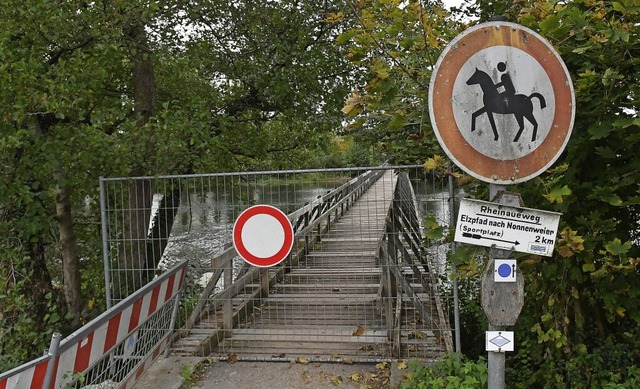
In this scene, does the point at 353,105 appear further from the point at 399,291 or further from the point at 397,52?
the point at 399,291

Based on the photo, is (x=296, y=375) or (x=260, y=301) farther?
(x=260, y=301)

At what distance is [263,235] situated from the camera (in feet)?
15.1

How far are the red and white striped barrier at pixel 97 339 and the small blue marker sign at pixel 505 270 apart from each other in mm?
2305

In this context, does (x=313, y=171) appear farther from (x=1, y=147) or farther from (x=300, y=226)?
(x=300, y=226)

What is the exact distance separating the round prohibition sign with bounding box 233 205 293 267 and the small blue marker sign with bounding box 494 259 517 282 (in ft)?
8.24

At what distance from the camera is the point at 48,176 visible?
230 inches

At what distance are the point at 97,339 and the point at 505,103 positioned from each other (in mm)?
2904

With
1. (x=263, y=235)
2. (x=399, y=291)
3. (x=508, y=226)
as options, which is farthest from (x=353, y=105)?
(x=399, y=291)

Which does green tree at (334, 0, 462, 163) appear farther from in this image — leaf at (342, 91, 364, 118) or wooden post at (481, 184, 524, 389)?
wooden post at (481, 184, 524, 389)

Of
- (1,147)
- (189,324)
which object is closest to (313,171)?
(189,324)

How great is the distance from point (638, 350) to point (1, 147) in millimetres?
5593

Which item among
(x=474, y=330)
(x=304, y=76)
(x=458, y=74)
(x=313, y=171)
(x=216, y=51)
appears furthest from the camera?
(x=216, y=51)

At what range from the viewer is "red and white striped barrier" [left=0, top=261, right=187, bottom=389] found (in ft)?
8.85

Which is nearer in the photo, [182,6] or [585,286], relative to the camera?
[585,286]
